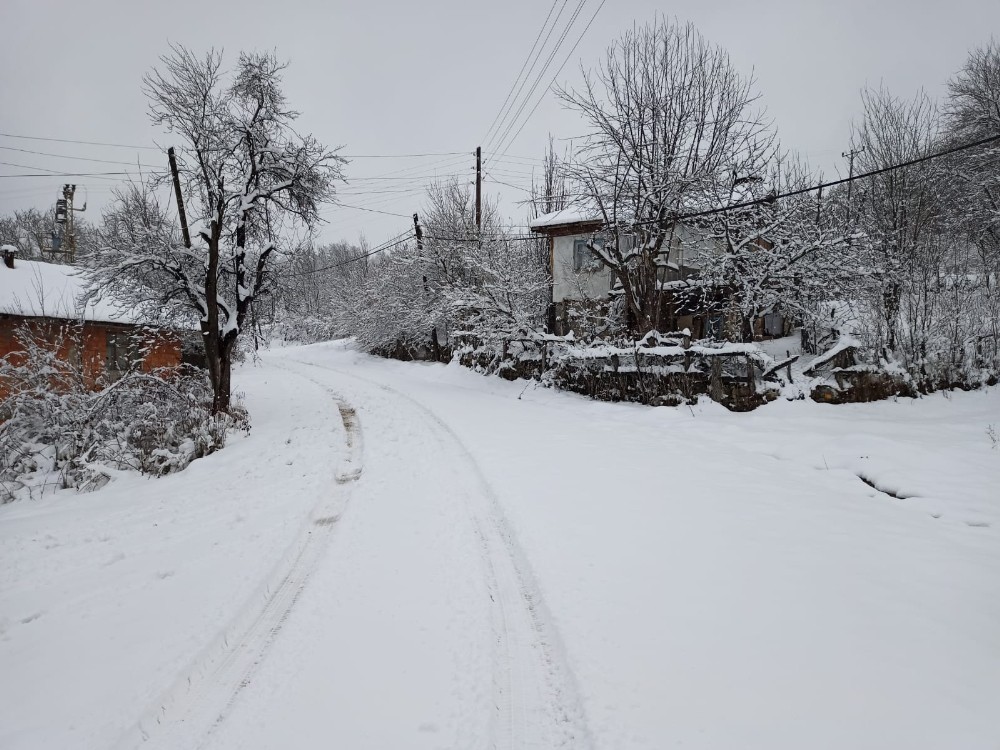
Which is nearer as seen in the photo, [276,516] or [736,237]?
[276,516]

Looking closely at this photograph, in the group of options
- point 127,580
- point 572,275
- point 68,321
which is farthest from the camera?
point 572,275

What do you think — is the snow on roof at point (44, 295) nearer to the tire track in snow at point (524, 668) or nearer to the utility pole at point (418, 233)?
the utility pole at point (418, 233)

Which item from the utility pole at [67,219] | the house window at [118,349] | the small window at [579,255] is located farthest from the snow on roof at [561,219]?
the utility pole at [67,219]

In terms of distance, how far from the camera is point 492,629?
3504 millimetres

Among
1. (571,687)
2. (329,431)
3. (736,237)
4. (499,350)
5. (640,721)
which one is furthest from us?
(499,350)

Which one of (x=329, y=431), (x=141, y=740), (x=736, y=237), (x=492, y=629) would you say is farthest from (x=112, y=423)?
(x=736, y=237)

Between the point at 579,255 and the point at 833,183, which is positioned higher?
A: the point at 579,255

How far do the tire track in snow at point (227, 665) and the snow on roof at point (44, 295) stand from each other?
15.1 m

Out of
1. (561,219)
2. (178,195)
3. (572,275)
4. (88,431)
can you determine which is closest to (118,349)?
(178,195)

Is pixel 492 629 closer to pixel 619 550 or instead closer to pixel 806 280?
pixel 619 550

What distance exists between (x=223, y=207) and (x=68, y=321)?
7720mm

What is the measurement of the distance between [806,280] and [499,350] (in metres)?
10.00

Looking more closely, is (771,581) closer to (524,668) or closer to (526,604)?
(526,604)

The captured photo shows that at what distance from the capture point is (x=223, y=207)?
13125mm
